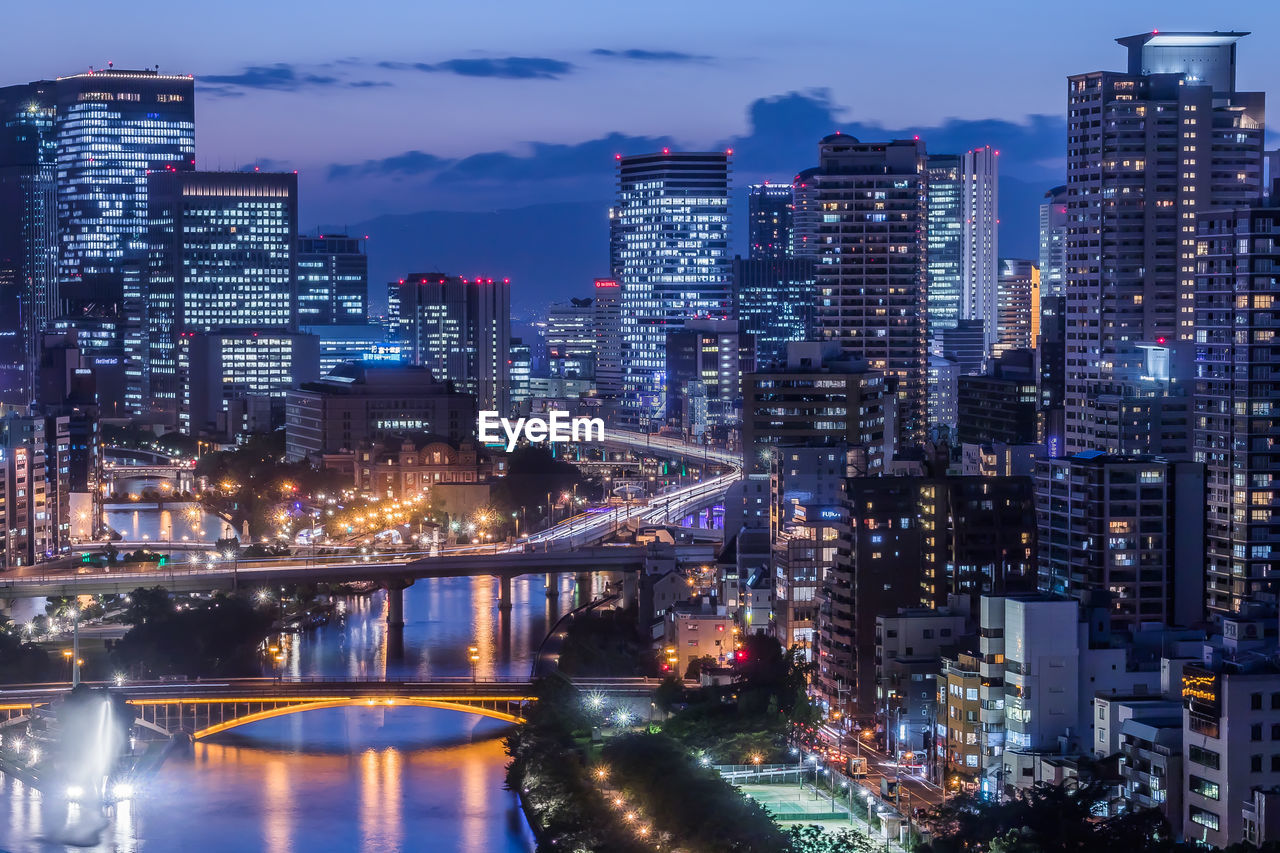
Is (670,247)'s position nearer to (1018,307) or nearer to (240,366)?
(1018,307)

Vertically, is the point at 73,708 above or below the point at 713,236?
below

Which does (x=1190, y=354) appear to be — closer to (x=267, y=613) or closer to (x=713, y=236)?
(x=267, y=613)

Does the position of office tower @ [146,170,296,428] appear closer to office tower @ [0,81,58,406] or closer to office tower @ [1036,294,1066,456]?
office tower @ [0,81,58,406]

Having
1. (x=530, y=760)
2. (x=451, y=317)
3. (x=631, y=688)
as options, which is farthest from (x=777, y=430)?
(x=451, y=317)

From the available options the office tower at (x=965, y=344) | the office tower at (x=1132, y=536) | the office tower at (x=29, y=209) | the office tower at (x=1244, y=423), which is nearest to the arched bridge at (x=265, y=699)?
the office tower at (x=1132, y=536)

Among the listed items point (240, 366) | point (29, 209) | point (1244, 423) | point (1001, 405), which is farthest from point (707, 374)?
point (1244, 423)

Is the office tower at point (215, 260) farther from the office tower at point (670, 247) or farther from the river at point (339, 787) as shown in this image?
the river at point (339, 787)

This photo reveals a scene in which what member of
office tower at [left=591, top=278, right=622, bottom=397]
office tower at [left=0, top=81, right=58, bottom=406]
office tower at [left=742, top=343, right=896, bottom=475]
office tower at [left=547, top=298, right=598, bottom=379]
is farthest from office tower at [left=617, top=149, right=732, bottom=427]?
office tower at [left=742, top=343, right=896, bottom=475]
